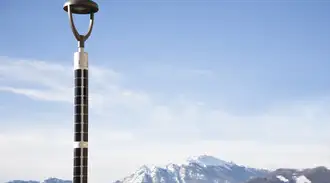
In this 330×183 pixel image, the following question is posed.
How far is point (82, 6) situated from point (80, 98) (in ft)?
18.1

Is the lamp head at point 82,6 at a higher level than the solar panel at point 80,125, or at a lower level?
higher

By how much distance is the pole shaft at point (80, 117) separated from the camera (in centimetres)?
3359

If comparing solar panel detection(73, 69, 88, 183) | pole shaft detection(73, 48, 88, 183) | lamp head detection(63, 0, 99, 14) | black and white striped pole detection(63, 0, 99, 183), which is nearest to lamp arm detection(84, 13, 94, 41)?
black and white striped pole detection(63, 0, 99, 183)

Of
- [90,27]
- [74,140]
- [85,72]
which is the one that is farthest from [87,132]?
[90,27]

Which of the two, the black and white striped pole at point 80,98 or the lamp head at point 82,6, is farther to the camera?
the lamp head at point 82,6

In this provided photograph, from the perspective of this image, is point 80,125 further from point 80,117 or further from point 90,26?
point 90,26

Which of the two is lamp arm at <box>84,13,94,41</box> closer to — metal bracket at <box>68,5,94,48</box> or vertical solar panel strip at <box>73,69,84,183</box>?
metal bracket at <box>68,5,94,48</box>

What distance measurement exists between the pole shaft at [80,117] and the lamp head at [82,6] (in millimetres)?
2466

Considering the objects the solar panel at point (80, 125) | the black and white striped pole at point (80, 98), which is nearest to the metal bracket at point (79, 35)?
the black and white striped pole at point (80, 98)

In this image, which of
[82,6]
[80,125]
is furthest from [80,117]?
[82,6]

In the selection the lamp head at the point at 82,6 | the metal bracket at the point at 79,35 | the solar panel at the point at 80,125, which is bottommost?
the solar panel at the point at 80,125

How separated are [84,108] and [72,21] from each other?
5.14 metres

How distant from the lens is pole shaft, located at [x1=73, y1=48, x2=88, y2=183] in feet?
110

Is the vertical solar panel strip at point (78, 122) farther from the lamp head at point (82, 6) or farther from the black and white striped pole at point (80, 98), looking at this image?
the lamp head at point (82, 6)
